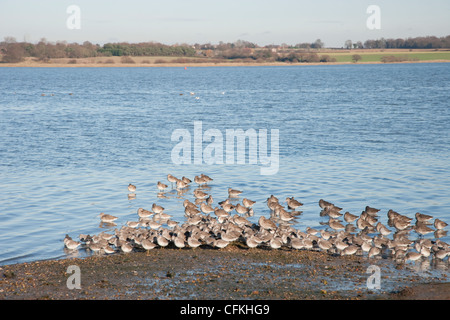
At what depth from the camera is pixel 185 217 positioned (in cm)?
1778

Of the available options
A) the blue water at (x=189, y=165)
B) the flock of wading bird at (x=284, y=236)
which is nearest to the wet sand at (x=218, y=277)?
the flock of wading bird at (x=284, y=236)

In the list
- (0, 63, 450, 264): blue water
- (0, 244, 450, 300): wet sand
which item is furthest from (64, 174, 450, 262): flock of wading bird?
(0, 63, 450, 264): blue water

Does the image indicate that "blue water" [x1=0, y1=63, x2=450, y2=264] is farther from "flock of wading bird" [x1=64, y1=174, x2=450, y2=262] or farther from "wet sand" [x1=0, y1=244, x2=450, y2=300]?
"wet sand" [x1=0, y1=244, x2=450, y2=300]

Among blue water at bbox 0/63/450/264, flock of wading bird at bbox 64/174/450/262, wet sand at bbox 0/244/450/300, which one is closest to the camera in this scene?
wet sand at bbox 0/244/450/300

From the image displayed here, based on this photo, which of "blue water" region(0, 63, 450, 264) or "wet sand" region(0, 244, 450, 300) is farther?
"blue water" region(0, 63, 450, 264)

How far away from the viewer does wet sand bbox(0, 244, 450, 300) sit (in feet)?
35.3

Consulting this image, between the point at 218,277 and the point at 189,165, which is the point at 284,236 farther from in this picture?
the point at 189,165

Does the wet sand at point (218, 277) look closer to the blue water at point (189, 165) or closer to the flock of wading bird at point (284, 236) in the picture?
the flock of wading bird at point (284, 236)

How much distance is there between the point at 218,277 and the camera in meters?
11.7

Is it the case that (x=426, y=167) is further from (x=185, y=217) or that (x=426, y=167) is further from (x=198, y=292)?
(x=198, y=292)

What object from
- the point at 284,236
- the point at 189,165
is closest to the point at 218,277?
the point at 284,236
